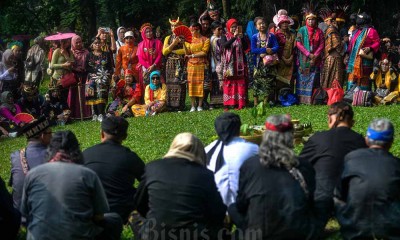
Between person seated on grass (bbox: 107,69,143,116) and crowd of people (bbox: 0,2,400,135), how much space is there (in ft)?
0.06

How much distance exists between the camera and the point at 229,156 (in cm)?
770

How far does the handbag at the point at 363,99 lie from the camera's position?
50.0ft

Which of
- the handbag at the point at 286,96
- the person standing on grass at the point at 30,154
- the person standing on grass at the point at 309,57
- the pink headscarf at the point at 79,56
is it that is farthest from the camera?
the pink headscarf at the point at 79,56

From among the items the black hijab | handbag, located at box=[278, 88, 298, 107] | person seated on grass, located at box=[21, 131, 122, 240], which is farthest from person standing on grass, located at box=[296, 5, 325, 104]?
person seated on grass, located at box=[21, 131, 122, 240]

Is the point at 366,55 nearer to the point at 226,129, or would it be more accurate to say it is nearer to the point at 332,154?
the point at 332,154

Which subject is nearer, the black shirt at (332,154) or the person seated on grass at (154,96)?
the black shirt at (332,154)

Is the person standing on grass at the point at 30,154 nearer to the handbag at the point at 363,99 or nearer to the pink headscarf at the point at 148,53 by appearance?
the handbag at the point at 363,99

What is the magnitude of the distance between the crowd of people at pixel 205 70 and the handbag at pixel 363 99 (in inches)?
1.0

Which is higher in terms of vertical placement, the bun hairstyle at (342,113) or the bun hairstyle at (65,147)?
the bun hairstyle at (342,113)

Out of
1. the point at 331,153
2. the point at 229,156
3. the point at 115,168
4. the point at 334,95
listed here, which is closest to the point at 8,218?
the point at 115,168

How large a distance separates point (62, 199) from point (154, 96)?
9.67 meters

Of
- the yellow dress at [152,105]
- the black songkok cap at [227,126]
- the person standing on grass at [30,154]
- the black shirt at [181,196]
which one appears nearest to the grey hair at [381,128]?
the black songkok cap at [227,126]

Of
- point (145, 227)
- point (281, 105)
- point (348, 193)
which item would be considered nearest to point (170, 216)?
point (145, 227)

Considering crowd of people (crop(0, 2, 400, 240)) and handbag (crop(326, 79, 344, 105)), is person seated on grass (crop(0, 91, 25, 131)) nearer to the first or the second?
handbag (crop(326, 79, 344, 105))
